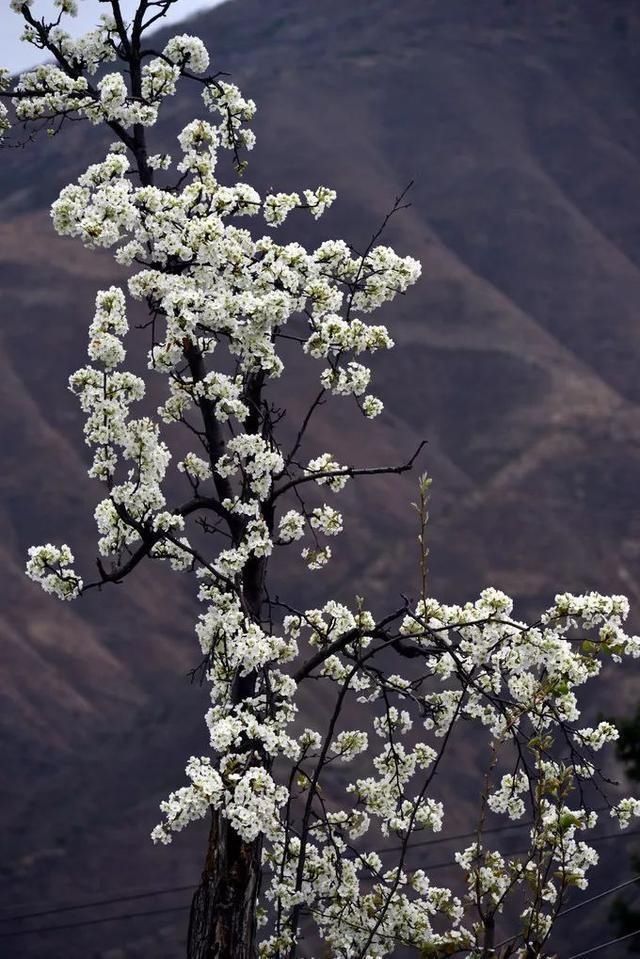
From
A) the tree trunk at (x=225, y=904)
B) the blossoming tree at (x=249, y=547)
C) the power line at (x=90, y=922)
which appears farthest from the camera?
the power line at (x=90, y=922)

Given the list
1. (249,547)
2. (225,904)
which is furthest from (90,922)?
(249,547)

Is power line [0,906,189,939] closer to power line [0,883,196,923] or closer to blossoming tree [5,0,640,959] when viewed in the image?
power line [0,883,196,923]

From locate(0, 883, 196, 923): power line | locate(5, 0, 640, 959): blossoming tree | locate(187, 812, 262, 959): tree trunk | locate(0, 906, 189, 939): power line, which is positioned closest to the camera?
locate(5, 0, 640, 959): blossoming tree

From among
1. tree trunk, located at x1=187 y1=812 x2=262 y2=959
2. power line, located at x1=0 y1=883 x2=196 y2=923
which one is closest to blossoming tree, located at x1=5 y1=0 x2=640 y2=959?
tree trunk, located at x1=187 y1=812 x2=262 y2=959

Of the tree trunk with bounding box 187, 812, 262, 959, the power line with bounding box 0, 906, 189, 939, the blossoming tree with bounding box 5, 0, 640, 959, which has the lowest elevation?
the power line with bounding box 0, 906, 189, 939

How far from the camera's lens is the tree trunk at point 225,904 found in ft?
21.5

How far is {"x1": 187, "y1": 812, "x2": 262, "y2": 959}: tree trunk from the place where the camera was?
6562 mm

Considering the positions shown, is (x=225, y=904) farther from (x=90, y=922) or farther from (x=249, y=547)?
(x=90, y=922)

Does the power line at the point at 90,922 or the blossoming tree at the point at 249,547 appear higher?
the blossoming tree at the point at 249,547

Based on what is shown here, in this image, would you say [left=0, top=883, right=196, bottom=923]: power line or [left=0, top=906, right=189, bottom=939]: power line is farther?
[left=0, top=883, right=196, bottom=923]: power line

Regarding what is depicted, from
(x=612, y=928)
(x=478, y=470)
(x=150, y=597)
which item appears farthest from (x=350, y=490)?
(x=612, y=928)

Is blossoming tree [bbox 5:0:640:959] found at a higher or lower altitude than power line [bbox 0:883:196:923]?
higher

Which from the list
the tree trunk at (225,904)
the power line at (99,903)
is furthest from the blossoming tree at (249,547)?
the power line at (99,903)

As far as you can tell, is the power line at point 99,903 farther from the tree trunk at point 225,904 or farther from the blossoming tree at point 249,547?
the tree trunk at point 225,904
